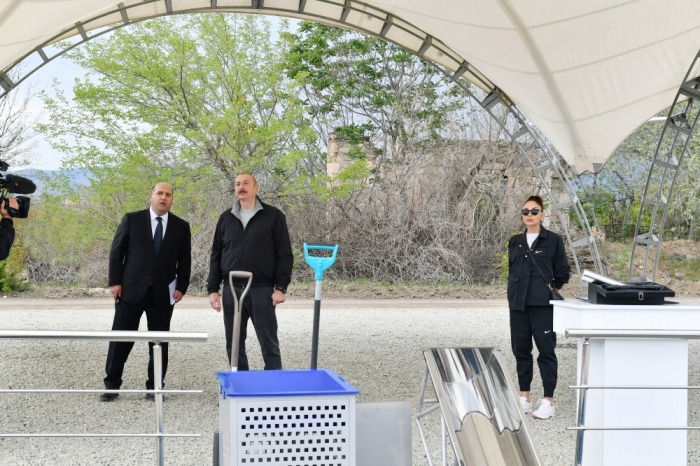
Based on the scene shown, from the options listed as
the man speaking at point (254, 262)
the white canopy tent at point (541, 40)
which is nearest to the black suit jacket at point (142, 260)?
the man speaking at point (254, 262)

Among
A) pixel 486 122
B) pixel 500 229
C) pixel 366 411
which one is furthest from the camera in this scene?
pixel 486 122

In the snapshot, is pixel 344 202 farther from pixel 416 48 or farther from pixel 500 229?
pixel 416 48

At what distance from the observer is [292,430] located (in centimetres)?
247

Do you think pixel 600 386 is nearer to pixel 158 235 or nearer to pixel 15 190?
pixel 158 235

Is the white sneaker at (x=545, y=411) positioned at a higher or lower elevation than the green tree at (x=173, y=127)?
lower

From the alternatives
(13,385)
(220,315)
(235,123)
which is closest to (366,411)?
(13,385)

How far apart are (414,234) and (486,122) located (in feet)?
14.2

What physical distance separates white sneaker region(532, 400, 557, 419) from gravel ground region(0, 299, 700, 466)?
0.08 m

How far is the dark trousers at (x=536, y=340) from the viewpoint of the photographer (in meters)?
4.90

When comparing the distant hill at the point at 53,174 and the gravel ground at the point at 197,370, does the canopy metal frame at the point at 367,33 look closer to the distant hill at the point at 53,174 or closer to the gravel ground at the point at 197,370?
the gravel ground at the point at 197,370

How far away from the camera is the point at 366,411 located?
281cm

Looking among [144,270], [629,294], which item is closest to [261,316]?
[144,270]

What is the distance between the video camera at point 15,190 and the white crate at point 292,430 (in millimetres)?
2680

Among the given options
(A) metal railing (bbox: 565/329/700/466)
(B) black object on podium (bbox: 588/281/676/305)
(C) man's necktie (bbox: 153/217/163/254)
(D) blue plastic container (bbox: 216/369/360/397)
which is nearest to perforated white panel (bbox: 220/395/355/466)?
(D) blue plastic container (bbox: 216/369/360/397)
